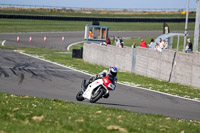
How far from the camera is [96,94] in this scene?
555 inches

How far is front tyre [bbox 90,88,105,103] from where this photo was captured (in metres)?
13.9

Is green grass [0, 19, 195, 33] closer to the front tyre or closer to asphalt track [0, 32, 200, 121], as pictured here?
asphalt track [0, 32, 200, 121]

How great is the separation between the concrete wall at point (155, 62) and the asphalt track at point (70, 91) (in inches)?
116

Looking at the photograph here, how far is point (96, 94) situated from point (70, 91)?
424 cm

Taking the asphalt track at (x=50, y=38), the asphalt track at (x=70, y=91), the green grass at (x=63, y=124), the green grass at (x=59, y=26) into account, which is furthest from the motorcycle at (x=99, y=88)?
the green grass at (x=59, y=26)

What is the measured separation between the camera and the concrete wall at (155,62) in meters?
21.2

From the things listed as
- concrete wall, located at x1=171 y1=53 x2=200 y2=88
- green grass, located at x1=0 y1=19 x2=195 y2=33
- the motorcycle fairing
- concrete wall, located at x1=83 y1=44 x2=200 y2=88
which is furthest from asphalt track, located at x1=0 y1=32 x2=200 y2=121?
green grass, located at x1=0 y1=19 x2=195 y2=33

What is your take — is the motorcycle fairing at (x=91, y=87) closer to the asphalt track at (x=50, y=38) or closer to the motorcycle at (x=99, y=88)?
the motorcycle at (x=99, y=88)

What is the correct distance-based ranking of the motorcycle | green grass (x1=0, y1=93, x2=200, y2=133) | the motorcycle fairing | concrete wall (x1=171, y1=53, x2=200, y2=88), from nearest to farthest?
1. green grass (x1=0, y1=93, x2=200, y2=133)
2. the motorcycle
3. the motorcycle fairing
4. concrete wall (x1=171, y1=53, x2=200, y2=88)

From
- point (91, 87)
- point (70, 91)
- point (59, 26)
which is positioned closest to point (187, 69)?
point (70, 91)

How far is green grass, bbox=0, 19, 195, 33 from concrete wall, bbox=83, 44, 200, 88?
31092mm

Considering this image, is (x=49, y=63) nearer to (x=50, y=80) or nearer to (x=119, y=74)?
(x=119, y=74)

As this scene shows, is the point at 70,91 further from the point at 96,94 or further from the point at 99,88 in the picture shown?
the point at 99,88

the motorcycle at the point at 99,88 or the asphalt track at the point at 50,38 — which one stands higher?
the motorcycle at the point at 99,88
